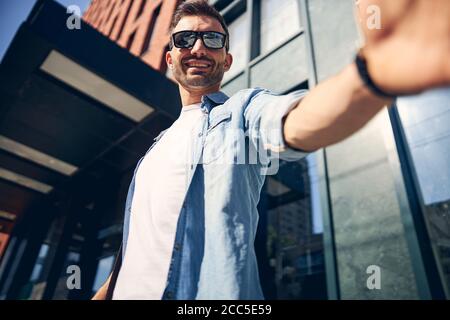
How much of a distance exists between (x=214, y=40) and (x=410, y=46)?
1.32 m

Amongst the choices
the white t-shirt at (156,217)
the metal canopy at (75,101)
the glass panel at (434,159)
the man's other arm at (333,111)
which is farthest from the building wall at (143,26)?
the man's other arm at (333,111)

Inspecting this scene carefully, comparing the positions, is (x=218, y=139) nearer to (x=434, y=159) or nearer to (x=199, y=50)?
(x=199, y=50)

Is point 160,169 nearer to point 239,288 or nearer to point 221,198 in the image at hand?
point 221,198

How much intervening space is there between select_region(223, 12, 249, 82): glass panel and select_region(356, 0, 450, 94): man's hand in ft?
20.0

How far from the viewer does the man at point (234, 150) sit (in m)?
0.54

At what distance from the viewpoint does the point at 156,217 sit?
1.18 metres

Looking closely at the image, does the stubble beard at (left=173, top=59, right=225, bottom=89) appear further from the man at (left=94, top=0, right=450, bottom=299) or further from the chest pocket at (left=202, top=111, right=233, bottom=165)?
the chest pocket at (left=202, top=111, right=233, bottom=165)

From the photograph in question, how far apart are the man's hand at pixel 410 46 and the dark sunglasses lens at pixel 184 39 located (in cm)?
125

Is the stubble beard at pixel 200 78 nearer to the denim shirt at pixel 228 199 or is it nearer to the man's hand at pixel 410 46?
the denim shirt at pixel 228 199

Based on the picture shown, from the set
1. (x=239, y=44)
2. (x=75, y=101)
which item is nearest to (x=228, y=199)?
(x=75, y=101)

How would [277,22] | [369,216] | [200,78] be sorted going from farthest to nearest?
[277,22] < [369,216] < [200,78]

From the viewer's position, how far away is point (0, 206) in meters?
10.4

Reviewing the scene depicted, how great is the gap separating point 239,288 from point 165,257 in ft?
0.95

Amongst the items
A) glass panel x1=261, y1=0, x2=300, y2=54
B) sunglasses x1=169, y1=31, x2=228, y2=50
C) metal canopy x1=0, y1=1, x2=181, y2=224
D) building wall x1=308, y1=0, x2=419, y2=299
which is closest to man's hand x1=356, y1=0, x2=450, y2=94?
sunglasses x1=169, y1=31, x2=228, y2=50
